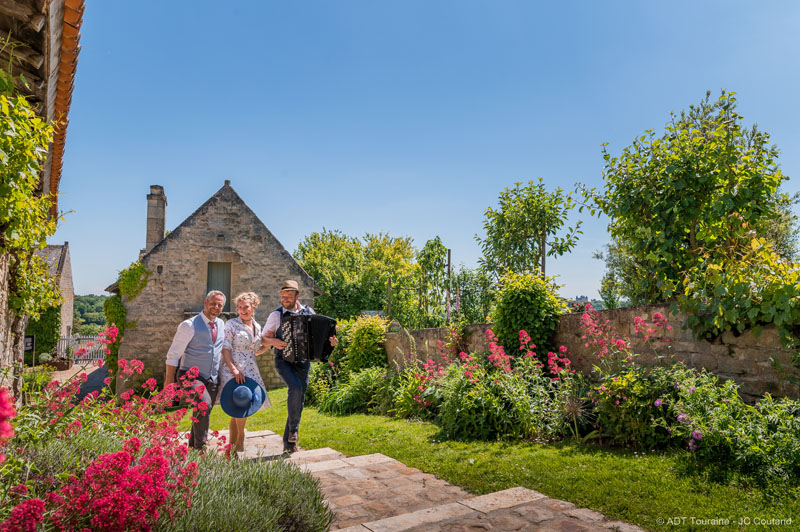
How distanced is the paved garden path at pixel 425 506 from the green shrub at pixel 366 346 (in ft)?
20.7

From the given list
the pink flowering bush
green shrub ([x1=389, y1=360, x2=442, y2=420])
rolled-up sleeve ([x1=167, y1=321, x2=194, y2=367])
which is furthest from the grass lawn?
the pink flowering bush

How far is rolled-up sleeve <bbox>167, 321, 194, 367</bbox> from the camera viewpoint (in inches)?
196

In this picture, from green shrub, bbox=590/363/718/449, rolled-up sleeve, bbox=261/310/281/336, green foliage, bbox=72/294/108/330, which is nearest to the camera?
green shrub, bbox=590/363/718/449

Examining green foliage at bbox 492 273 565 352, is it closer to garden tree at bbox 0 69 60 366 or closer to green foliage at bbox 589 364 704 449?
A: green foliage at bbox 589 364 704 449

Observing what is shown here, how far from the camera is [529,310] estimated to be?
725 cm

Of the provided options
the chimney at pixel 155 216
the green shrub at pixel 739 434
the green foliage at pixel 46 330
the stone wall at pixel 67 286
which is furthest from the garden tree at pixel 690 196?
the stone wall at pixel 67 286

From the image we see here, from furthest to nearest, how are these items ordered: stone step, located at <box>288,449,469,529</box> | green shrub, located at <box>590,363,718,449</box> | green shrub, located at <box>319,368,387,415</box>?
green shrub, located at <box>319,368,387,415</box>
green shrub, located at <box>590,363,718,449</box>
stone step, located at <box>288,449,469,529</box>

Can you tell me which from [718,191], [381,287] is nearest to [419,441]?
[718,191]

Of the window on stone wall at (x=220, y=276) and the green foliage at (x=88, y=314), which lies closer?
the window on stone wall at (x=220, y=276)

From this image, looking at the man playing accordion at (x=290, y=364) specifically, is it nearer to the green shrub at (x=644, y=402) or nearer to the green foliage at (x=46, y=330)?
the green shrub at (x=644, y=402)

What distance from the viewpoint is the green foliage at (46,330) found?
79.9ft

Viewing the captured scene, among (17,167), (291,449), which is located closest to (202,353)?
(291,449)

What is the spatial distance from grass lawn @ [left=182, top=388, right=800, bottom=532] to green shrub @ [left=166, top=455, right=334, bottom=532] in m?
1.56

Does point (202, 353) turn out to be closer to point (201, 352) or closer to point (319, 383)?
point (201, 352)
